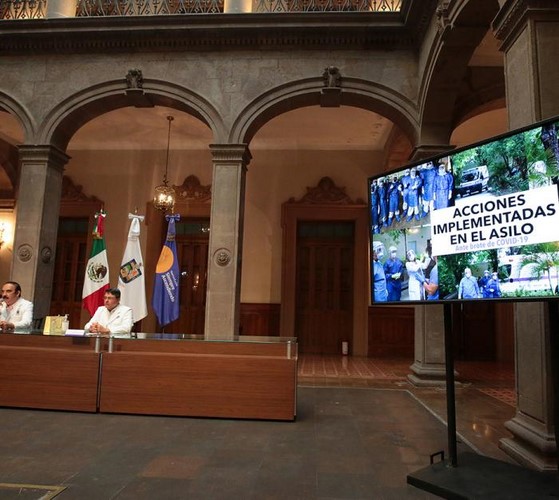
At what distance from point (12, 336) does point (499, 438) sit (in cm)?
486

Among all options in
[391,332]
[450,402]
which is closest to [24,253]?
[450,402]

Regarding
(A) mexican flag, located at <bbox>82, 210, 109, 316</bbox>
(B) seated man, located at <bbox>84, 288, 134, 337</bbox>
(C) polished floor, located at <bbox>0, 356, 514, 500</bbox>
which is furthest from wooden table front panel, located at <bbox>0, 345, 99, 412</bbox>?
(A) mexican flag, located at <bbox>82, 210, 109, 316</bbox>

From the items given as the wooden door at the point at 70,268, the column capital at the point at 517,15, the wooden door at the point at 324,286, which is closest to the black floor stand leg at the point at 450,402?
the column capital at the point at 517,15

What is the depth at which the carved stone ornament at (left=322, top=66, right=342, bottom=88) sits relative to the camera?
6.77 metres

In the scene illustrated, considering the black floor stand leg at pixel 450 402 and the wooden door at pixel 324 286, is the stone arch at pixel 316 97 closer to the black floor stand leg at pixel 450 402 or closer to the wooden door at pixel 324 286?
the wooden door at pixel 324 286

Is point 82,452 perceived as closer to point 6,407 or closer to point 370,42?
point 6,407

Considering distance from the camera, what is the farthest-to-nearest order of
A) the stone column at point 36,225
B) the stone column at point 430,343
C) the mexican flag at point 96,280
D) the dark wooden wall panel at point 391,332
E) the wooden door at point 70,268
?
the wooden door at point 70,268, the dark wooden wall panel at point 391,332, the mexican flag at point 96,280, the stone column at point 36,225, the stone column at point 430,343

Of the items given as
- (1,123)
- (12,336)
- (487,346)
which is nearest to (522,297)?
(12,336)

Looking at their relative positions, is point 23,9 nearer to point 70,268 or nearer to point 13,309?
point 13,309

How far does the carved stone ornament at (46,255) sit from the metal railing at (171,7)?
12.7ft

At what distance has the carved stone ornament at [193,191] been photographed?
10.7 metres

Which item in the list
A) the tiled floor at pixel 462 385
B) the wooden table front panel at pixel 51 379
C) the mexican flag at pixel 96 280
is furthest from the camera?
the mexican flag at pixel 96 280

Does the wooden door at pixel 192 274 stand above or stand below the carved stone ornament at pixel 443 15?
below

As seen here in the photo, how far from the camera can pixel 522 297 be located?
8.01 feet
